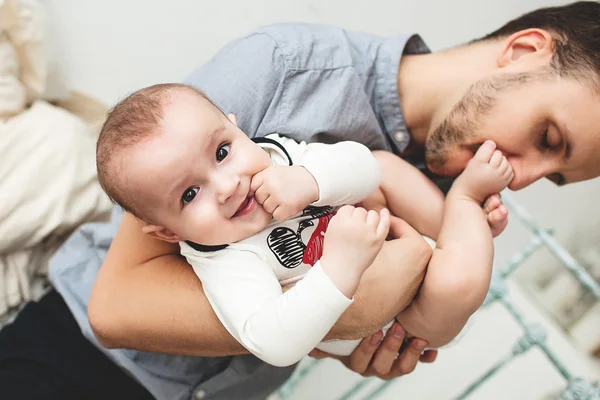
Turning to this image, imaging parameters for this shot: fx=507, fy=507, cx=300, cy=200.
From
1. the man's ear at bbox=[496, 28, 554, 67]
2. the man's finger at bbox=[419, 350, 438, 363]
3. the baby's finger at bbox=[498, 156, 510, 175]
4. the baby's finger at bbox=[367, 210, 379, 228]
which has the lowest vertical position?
the man's finger at bbox=[419, 350, 438, 363]

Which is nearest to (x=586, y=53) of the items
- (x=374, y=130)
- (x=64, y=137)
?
(x=374, y=130)

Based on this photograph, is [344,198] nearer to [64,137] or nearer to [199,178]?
[199,178]

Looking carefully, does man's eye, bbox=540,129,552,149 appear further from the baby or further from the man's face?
the baby

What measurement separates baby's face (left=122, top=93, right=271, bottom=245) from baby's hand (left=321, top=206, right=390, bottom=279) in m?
0.14

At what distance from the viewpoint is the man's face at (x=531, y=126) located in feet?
2.77

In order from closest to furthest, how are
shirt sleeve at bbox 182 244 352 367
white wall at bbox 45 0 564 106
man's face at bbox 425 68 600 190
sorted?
shirt sleeve at bbox 182 244 352 367, man's face at bbox 425 68 600 190, white wall at bbox 45 0 564 106

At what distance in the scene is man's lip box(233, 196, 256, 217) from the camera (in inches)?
28.8

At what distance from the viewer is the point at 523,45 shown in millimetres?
959


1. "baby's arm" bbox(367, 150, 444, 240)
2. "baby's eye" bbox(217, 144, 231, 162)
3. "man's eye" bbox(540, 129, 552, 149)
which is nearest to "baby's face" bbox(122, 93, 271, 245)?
"baby's eye" bbox(217, 144, 231, 162)

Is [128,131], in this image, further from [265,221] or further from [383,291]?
[383,291]

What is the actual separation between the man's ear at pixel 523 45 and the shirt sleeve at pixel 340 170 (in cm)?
37

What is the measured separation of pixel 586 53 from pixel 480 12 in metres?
0.65

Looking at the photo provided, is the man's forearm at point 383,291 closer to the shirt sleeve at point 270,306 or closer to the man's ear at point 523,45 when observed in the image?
the shirt sleeve at point 270,306

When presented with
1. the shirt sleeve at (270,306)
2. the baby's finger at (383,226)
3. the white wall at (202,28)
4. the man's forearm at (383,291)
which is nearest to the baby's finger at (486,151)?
the man's forearm at (383,291)
